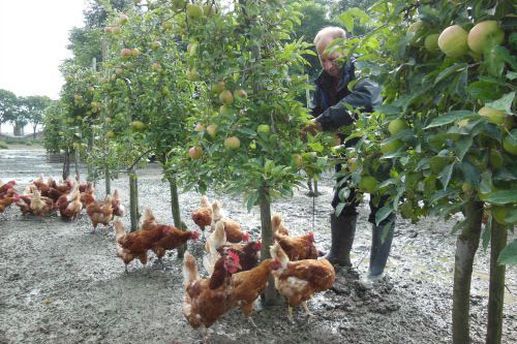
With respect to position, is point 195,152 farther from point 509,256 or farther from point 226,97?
point 509,256

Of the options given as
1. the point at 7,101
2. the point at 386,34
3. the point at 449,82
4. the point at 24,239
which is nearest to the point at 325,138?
the point at 386,34

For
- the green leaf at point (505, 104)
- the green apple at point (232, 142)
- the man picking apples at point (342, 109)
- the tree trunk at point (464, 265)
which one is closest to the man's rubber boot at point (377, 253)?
the man picking apples at point (342, 109)

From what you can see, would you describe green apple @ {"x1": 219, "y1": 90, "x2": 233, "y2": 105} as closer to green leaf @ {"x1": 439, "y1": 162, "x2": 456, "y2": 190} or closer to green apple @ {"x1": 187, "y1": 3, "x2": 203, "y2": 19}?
green apple @ {"x1": 187, "y1": 3, "x2": 203, "y2": 19}

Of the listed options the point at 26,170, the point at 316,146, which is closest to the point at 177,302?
the point at 316,146

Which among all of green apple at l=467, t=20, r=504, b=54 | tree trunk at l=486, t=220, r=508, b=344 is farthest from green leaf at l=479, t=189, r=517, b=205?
tree trunk at l=486, t=220, r=508, b=344

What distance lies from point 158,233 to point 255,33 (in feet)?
6.90

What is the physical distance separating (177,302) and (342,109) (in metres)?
1.90

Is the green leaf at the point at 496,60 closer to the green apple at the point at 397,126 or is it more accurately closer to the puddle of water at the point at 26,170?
the green apple at the point at 397,126

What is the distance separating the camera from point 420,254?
446cm

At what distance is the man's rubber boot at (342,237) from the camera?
3682 millimetres

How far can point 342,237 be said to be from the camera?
12.2 feet

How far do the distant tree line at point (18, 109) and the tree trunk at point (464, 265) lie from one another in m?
80.4

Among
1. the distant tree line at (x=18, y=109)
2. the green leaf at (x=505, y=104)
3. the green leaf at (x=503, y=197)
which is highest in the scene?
the distant tree line at (x=18, y=109)

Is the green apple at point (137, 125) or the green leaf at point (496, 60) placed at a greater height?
the green leaf at point (496, 60)
